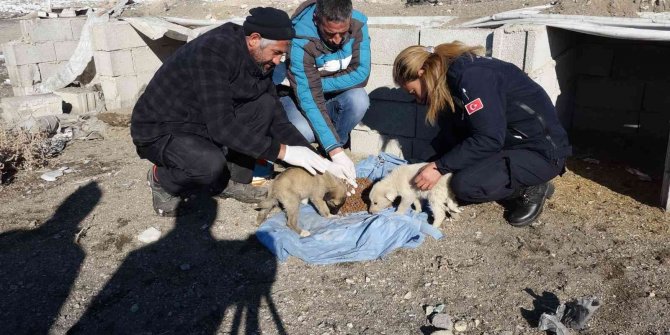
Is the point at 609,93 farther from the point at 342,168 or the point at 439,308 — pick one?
the point at 439,308

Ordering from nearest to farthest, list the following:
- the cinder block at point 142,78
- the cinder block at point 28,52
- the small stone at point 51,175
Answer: the small stone at point 51,175 < the cinder block at point 142,78 < the cinder block at point 28,52

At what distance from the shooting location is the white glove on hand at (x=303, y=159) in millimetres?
4039

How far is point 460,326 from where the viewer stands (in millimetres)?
3000

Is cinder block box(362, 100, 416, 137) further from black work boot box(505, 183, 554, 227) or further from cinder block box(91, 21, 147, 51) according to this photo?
cinder block box(91, 21, 147, 51)

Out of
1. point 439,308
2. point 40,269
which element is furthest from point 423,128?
point 40,269

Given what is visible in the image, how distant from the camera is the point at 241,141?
3906mm

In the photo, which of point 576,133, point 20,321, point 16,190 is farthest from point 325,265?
point 576,133

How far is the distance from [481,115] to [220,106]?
5.79 ft

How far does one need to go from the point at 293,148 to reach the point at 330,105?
1199mm

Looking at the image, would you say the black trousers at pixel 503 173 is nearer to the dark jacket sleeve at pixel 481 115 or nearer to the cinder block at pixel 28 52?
the dark jacket sleeve at pixel 481 115

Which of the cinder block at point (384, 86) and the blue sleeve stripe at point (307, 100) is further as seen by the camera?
the cinder block at point (384, 86)

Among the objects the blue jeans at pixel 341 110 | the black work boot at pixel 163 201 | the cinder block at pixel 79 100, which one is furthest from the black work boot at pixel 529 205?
the cinder block at pixel 79 100

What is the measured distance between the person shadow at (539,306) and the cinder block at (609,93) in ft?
11.6

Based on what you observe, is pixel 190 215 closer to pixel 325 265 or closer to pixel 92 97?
pixel 325 265
